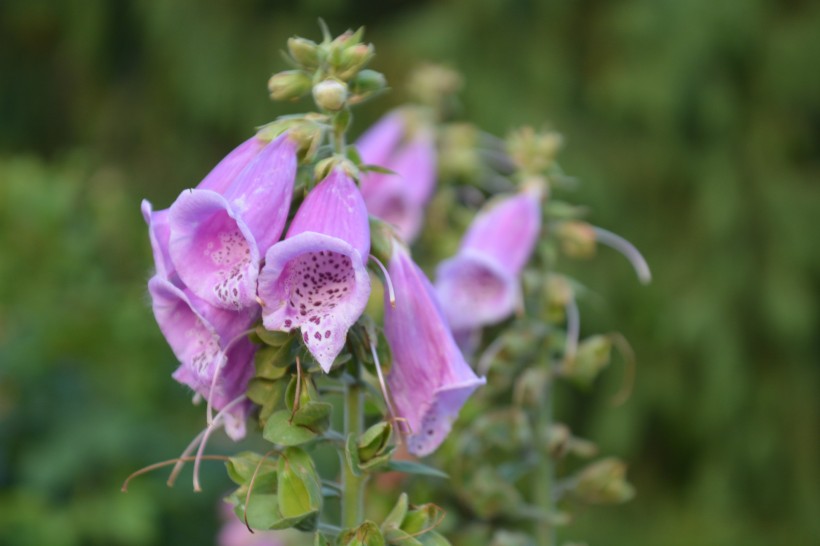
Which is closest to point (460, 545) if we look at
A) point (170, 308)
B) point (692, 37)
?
point (170, 308)

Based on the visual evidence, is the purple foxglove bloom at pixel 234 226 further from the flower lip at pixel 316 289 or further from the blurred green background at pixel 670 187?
the blurred green background at pixel 670 187

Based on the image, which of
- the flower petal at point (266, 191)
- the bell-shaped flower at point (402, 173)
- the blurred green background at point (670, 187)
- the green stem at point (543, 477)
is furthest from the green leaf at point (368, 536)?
the blurred green background at point (670, 187)

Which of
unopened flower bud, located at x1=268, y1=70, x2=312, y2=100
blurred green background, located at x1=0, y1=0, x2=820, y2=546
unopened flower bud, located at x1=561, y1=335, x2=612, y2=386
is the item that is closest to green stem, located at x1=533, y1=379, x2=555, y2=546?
unopened flower bud, located at x1=561, y1=335, x2=612, y2=386

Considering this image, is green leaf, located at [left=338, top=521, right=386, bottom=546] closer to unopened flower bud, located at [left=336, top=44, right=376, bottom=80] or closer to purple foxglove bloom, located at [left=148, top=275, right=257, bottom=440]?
purple foxglove bloom, located at [left=148, top=275, right=257, bottom=440]

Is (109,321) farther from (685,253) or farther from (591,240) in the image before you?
(685,253)

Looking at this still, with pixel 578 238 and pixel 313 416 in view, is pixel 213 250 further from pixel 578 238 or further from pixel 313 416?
pixel 578 238

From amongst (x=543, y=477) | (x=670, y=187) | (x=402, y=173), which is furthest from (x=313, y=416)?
(x=670, y=187)
